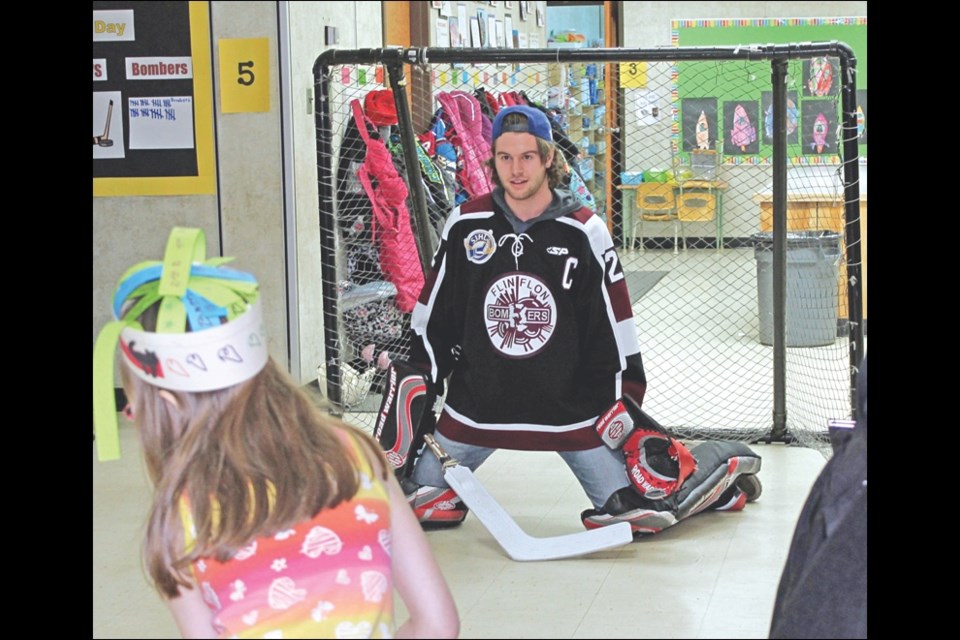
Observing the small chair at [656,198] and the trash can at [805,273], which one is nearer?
the trash can at [805,273]

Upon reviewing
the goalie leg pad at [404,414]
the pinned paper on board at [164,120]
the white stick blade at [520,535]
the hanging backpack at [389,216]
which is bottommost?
the white stick blade at [520,535]

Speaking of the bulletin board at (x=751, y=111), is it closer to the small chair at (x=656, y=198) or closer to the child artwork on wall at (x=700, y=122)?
the child artwork on wall at (x=700, y=122)

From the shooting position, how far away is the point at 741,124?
9602 mm

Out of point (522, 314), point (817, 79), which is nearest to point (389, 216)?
point (522, 314)

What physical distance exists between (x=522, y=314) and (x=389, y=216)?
1.92 m

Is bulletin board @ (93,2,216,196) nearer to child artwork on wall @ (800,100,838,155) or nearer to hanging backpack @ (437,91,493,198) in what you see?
hanging backpack @ (437,91,493,198)

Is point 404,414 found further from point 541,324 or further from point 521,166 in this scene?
point 521,166

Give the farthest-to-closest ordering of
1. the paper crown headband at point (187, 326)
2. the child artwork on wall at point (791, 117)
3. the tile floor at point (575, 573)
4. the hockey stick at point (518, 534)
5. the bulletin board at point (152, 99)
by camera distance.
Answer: the child artwork on wall at point (791, 117)
the bulletin board at point (152, 99)
the hockey stick at point (518, 534)
the tile floor at point (575, 573)
the paper crown headband at point (187, 326)

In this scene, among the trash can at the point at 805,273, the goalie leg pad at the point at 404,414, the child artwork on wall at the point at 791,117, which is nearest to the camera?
the goalie leg pad at the point at 404,414

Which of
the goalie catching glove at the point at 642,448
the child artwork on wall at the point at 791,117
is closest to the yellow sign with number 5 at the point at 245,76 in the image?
the goalie catching glove at the point at 642,448

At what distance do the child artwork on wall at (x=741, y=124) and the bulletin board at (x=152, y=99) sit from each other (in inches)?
220

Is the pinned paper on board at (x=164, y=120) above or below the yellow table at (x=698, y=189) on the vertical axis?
above

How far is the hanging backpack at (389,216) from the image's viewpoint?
521 cm
